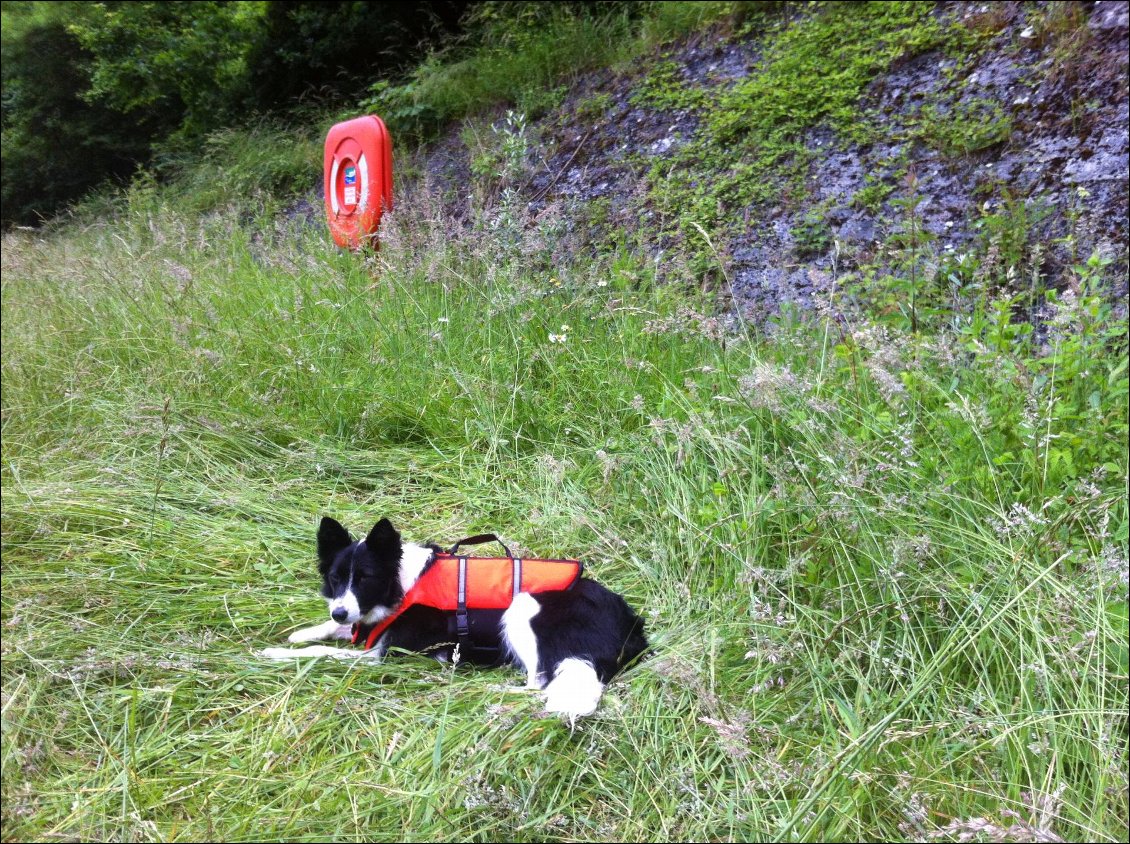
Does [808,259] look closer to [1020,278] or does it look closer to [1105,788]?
[1020,278]

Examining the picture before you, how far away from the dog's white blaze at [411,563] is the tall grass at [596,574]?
0.27 metres

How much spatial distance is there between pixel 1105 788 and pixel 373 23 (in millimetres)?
10420

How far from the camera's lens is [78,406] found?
11.5 feet

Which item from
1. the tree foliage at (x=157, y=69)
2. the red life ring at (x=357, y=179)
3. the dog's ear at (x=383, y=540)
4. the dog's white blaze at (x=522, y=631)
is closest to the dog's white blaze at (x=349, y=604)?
the dog's ear at (x=383, y=540)

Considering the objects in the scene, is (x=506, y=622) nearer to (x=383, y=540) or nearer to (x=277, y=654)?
(x=383, y=540)

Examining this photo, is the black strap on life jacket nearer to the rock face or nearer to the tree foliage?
the rock face

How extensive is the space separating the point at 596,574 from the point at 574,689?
0.69m

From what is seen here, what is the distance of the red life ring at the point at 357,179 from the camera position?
5168mm

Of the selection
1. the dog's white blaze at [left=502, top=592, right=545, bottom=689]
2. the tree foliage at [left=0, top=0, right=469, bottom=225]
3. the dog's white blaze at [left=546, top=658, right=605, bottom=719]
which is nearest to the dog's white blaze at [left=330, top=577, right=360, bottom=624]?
the dog's white blaze at [left=502, top=592, right=545, bottom=689]

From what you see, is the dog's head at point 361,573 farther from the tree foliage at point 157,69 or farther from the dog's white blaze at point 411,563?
the tree foliage at point 157,69

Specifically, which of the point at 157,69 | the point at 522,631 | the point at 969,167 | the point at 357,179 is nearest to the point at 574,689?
the point at 522,631

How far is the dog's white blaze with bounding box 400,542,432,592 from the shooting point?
2438mm

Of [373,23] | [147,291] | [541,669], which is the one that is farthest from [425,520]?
[373,23]

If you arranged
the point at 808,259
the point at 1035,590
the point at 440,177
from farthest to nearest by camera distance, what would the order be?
the point at 440,177, the point at 808,259, the point at 1035,590
